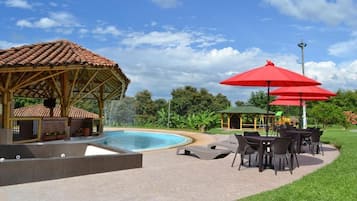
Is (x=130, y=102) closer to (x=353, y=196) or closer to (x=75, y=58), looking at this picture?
(x=75, y=58)

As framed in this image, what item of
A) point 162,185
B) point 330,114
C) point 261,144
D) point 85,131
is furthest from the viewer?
point 330,114

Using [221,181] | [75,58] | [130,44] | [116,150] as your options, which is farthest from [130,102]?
[221,181]

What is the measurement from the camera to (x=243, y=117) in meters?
32.1

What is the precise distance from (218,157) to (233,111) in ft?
68.5

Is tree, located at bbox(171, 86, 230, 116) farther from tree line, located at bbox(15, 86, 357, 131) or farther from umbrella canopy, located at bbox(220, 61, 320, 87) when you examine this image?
umbrella canopy, located at bbox(220, 61, 320, 87)

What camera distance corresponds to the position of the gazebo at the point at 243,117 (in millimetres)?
30359

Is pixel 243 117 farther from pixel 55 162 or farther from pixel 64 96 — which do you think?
pixel 55 162

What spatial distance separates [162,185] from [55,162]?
218cm

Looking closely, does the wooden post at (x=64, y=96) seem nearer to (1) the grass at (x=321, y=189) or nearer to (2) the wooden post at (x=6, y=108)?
(2) the wooden post at (x=6, y=108)

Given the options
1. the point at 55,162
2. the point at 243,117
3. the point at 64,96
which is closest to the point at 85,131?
the point at 64,96

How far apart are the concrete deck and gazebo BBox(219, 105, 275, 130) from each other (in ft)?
72.2

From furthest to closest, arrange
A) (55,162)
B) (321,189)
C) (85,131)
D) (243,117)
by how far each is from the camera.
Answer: (243,117) < (85,131) < (55,162) < (321,189)

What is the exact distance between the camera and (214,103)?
46.5 m

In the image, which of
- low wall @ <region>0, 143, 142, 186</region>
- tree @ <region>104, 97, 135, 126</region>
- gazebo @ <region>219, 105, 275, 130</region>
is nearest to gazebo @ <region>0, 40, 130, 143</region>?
low wall @ <region>0, 143, 142, 186</region>
